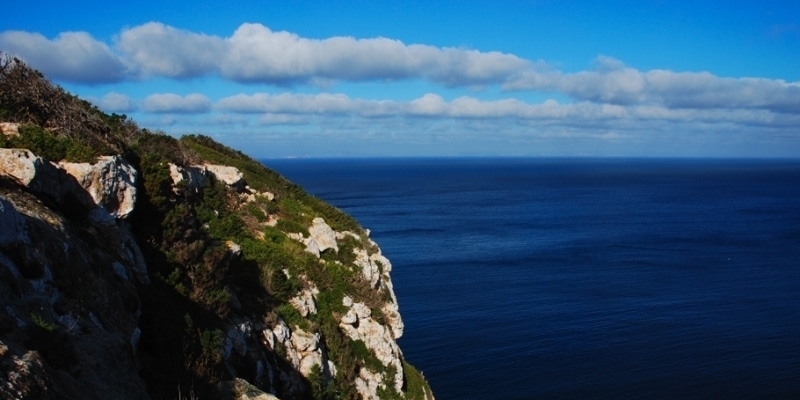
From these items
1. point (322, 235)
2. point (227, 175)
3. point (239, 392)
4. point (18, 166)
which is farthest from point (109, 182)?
point (322, 235)

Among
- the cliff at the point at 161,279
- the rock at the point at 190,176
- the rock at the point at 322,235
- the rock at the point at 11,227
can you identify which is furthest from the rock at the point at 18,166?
the rock at the point at 322,235

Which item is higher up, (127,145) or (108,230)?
(127,145)

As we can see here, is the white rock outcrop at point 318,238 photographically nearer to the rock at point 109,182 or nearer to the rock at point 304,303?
the rock at point 304,303

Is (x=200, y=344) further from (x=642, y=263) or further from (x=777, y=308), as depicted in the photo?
(x=642, y=263)

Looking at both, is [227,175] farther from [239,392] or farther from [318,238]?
[239,392]

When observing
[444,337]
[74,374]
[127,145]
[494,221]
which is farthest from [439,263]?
[74,374]

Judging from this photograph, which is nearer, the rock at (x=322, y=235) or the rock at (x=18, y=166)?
the rock at (x=18, y=166)

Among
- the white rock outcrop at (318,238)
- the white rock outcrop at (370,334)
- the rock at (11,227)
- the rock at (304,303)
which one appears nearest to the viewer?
the rock at (11,227)
